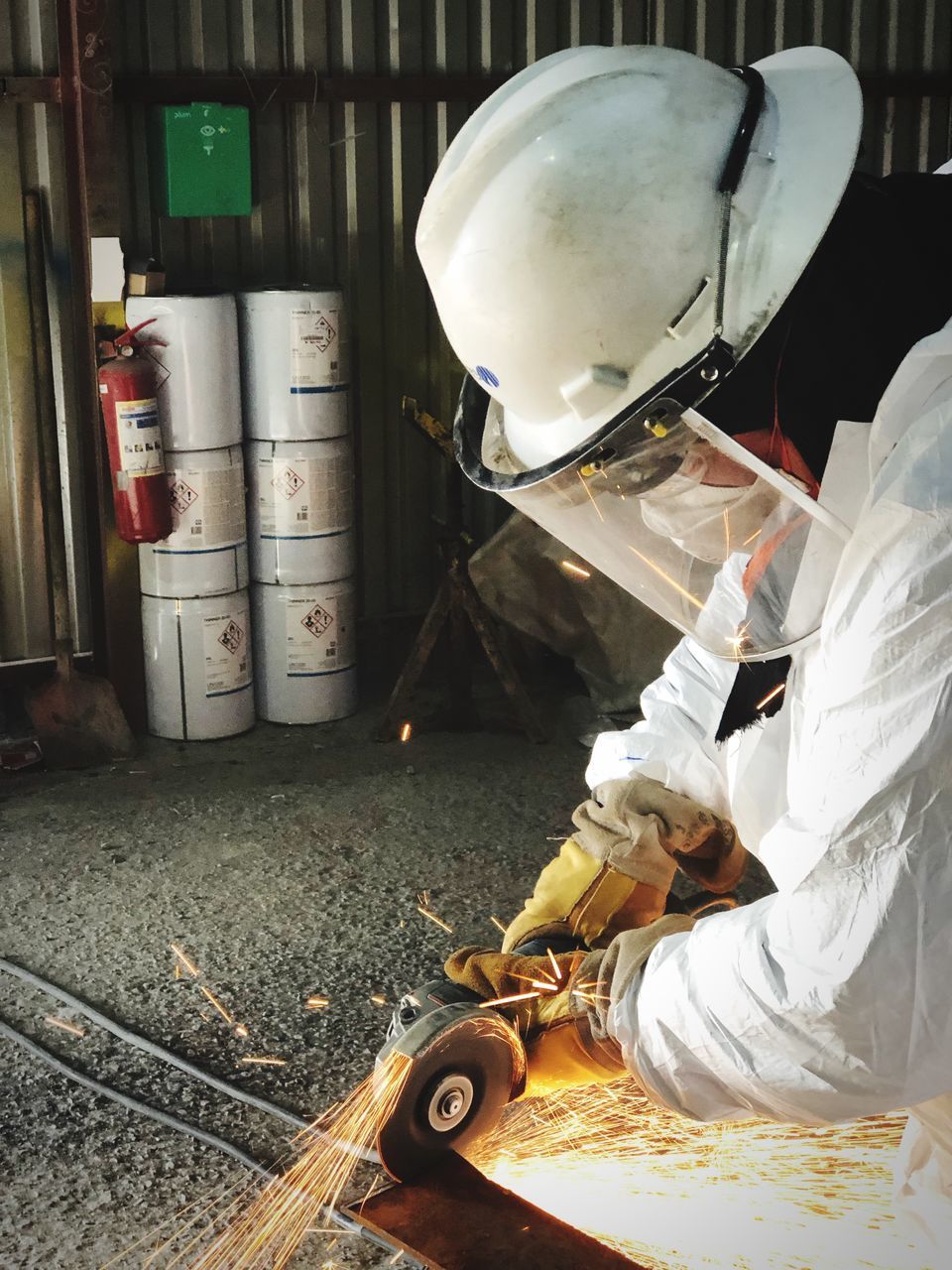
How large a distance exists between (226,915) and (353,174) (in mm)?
3157

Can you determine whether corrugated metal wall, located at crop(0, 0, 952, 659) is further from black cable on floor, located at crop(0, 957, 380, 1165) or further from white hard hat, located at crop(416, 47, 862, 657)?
white hard hat, located at crop(416, 47, 862, 657)

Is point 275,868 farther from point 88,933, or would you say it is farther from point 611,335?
point 611,335

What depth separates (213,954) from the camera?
12.6 ft

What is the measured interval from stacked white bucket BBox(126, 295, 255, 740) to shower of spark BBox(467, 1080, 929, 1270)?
303 cm

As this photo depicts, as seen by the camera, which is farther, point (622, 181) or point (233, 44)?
point (233, 44)

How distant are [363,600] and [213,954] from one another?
2575 mm

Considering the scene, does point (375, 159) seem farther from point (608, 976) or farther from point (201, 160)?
point (608, 976)

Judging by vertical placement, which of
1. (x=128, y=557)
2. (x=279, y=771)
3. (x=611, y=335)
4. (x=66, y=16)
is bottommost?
(x=279, y=771)

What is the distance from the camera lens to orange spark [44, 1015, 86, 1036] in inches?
137

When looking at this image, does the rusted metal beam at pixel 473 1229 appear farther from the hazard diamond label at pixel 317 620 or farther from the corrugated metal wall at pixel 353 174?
the corrugated metal wall at pixel 353 174

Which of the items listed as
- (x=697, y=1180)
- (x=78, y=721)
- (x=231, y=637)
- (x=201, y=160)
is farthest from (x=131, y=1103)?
(x=201, y=160)

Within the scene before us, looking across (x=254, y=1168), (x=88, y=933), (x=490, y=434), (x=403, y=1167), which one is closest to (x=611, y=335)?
(x=490, y=434)

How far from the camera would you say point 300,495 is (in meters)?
5.46

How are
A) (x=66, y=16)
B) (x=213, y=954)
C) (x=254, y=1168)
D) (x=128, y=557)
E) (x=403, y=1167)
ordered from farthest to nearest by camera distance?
(x=128, y=557)
(x=66, y=16)
(x=213, y=954)
(x=254, y=1168)
(x=403, y=1167)
